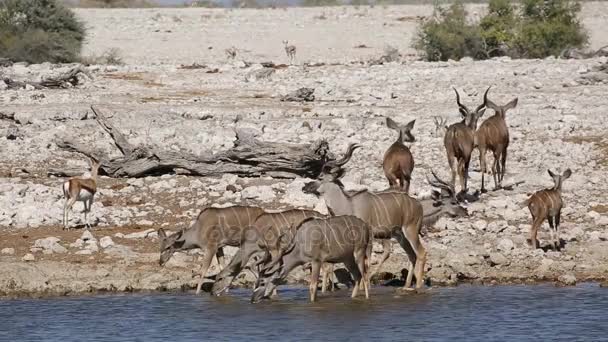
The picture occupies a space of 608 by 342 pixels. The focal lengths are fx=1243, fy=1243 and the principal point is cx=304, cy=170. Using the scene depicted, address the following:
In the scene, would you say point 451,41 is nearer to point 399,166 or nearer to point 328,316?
point 399,166

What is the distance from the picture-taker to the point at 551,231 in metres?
13.3

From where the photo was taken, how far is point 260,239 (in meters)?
11.9

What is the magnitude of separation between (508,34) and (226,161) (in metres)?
17.3

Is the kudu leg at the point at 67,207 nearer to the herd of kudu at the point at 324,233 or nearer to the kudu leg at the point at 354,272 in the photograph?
the herd of kudu at the point at 324,233

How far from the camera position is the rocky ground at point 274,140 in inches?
500

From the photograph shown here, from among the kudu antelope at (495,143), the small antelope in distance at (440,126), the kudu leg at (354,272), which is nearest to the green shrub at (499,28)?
the small antelope in distance at (440,126)

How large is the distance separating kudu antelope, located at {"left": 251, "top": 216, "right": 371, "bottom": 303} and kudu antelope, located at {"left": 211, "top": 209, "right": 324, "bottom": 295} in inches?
19.3

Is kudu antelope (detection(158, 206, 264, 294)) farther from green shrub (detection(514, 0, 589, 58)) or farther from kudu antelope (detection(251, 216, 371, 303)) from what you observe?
green shrub (detection(514, 0, 589, 58))

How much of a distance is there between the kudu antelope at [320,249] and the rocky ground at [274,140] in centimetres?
130

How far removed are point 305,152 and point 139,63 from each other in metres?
18.3

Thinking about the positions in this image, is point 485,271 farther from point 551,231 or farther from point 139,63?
point 139,63

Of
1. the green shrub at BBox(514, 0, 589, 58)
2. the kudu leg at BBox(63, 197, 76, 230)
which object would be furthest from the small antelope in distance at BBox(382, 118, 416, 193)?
the green shrub at BBox(514, 0, 589, 58)

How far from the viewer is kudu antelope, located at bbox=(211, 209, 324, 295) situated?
11789mm

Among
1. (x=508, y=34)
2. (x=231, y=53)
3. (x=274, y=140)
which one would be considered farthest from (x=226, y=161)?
(x=231, y=53)
